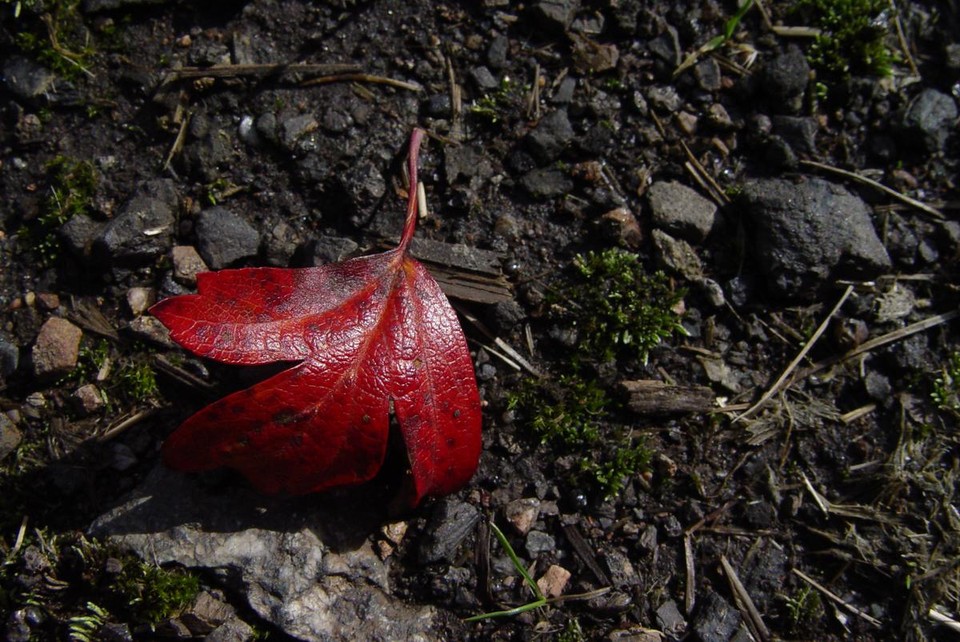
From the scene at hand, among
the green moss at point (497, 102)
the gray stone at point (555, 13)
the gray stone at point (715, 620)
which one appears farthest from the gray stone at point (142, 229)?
the gray stone at point (715, 620)

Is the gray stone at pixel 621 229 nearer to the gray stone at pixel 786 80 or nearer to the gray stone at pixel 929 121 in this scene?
the gray stone at pixel 786 80

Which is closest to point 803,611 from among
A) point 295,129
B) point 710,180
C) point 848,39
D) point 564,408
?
point 564,408

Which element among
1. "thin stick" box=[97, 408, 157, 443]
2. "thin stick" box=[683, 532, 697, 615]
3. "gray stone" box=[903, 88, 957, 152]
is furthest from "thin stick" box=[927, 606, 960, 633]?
"thin stick" box=[97, 408, 157, 443]

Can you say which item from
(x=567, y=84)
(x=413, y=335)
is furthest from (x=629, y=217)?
(x=413, y=335)

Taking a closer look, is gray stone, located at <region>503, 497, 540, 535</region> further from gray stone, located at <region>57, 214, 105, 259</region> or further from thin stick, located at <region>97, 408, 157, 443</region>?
gray stone, located at <region>57, 214, 105, 259</region>

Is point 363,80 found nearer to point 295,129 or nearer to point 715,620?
point 295,129
